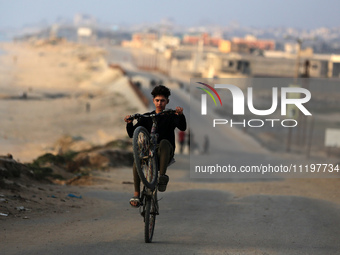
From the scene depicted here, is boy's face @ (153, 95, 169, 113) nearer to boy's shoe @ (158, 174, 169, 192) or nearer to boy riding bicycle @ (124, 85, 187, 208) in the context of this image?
boy riding bicycle @ (124, 85, 187, 208)

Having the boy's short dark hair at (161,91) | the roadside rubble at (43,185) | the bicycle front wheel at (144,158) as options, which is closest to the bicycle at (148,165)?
the bicycle front wheel at (144,158)

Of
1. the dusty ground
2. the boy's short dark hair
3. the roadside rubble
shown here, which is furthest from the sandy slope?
the boy's short dark hair

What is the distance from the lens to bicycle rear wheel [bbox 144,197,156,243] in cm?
643

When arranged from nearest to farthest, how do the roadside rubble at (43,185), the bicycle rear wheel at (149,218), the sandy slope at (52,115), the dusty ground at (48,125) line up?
1. the bicycle rear wheel at (149,218)
2. the roadside rubble at (43,185)
3. the dusty ground at (48,125)
4. the sandy slope at (52,115)

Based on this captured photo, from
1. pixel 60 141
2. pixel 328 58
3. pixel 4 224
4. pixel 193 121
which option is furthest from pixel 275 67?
pixel 4 224

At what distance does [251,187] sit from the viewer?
516 inches

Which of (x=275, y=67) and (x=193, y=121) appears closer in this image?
(x=193, y=121)

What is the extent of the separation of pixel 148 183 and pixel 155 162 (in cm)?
24

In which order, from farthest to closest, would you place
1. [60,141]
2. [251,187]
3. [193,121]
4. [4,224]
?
1. [193,121]
2. [60,141]
3. [251,187]
4. [4,224]

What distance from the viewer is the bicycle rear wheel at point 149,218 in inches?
253

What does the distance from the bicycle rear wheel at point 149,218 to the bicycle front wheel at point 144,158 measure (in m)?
0.20

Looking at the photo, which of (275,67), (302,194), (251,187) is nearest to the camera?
(302,194)

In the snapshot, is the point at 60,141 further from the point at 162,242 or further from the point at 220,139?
the point at 162,242

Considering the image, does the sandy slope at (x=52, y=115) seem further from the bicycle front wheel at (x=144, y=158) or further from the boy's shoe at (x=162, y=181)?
the bicycle front wheel at (x=144, y=158)
